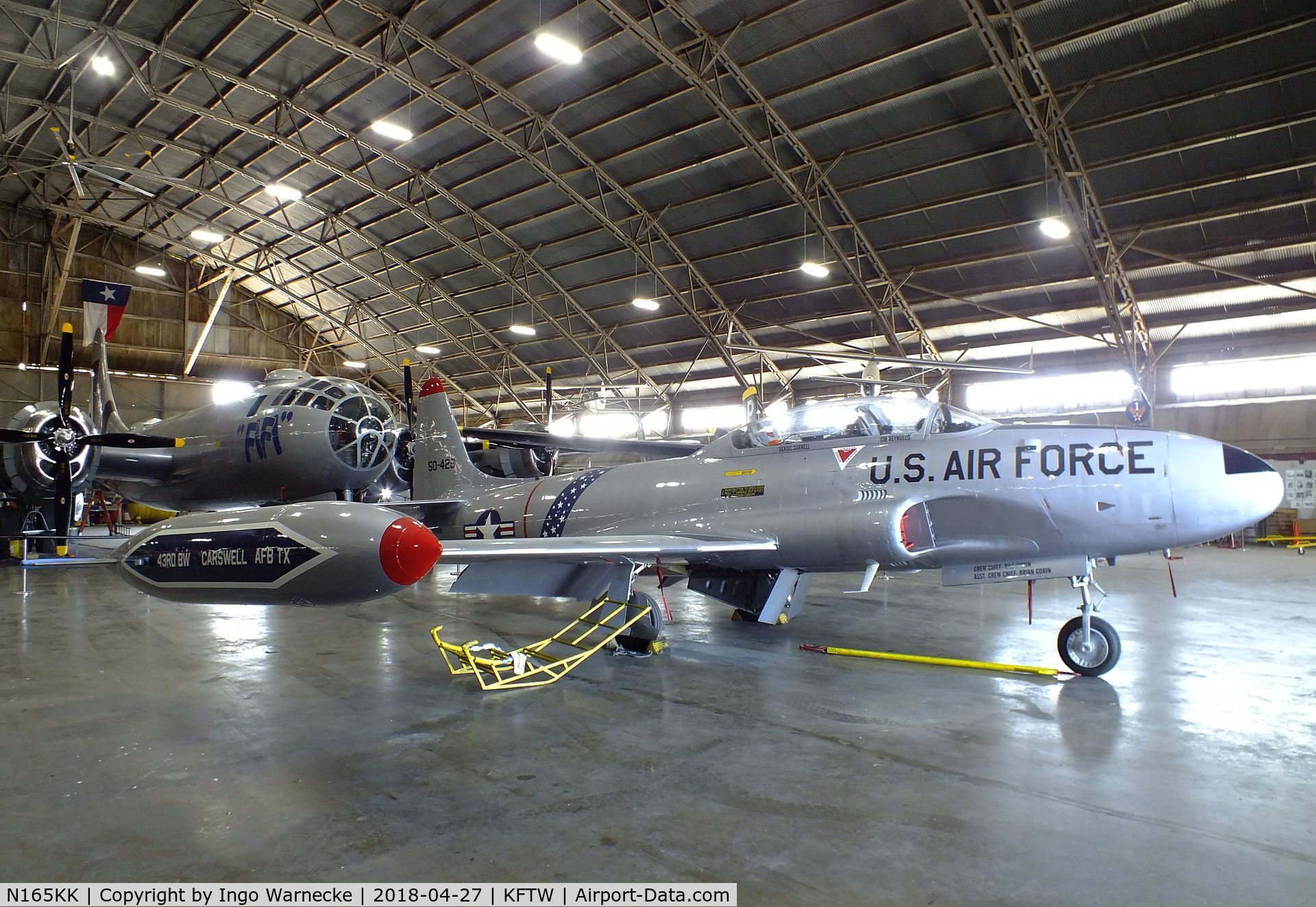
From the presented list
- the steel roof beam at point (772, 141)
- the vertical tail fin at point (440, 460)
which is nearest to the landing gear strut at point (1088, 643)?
the vertical tail fin at point (440, 460)

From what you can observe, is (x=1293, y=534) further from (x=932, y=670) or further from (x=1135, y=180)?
(x=932, y=670)

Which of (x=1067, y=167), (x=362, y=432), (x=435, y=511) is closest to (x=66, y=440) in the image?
(x=362, y=432)

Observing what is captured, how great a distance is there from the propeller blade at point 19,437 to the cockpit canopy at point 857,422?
558 inches

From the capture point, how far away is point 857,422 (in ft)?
27.1

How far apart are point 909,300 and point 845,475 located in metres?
19.0

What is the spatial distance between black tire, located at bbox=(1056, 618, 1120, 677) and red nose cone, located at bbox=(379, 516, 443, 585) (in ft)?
18.9

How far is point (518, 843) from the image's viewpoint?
11.7 feet

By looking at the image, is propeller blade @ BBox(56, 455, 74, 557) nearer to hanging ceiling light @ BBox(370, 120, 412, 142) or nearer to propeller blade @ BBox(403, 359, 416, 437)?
propeller blade @ BBox(403, 359, 416, 437)

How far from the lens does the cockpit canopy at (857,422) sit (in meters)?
7.91

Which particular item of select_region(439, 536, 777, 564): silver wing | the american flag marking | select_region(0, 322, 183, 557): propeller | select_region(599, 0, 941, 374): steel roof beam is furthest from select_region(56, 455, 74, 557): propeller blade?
select_region(599, 0, 941, 374): steel roof beam

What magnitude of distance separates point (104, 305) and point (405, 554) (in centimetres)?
1682

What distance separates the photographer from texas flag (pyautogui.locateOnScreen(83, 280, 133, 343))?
16.5 meters

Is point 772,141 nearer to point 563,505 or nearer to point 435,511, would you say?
point 563,505

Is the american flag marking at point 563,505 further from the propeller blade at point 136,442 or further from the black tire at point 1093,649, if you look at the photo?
the propeller blade at point 136,442
